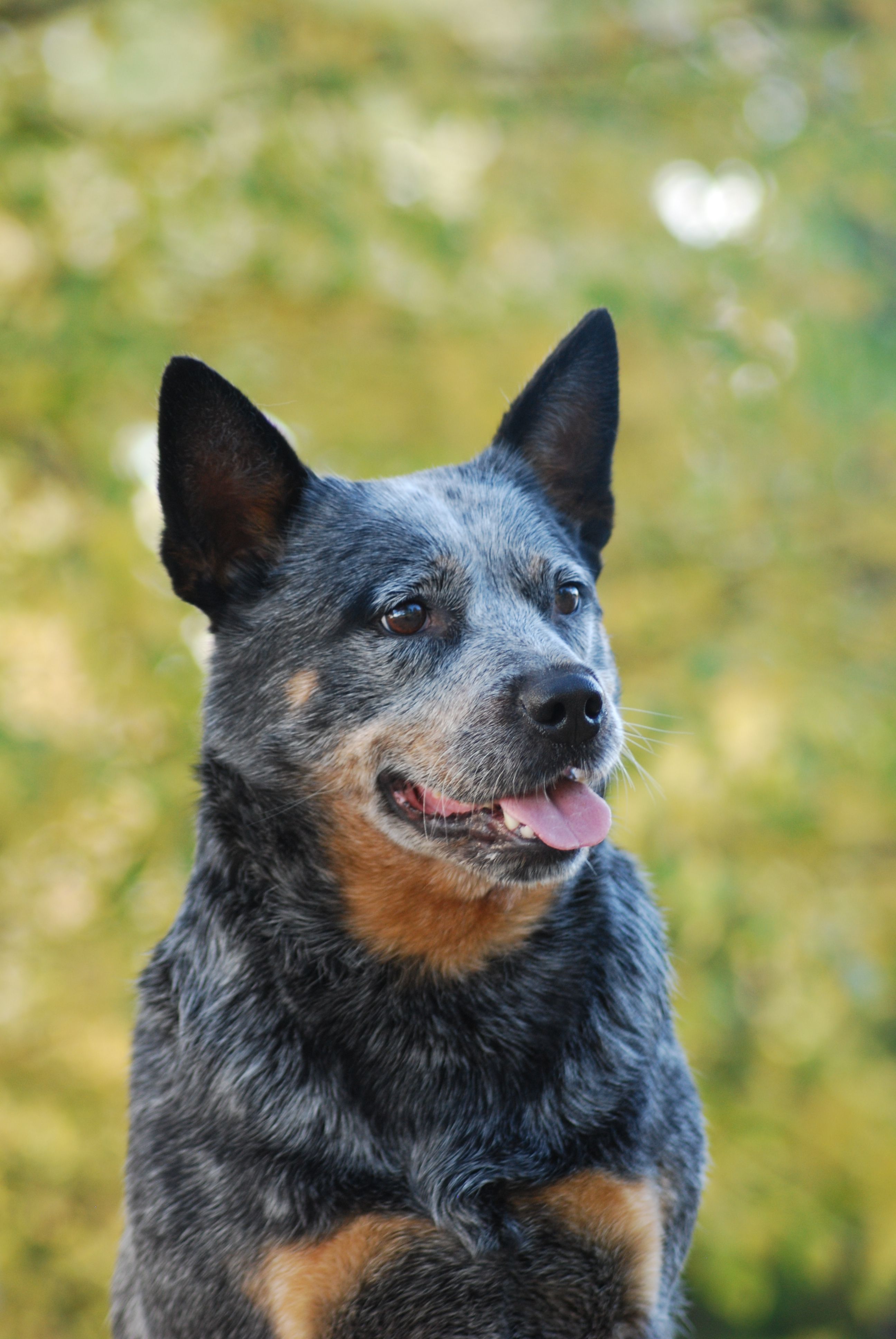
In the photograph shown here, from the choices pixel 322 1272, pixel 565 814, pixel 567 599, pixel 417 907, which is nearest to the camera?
pixel 322 1272

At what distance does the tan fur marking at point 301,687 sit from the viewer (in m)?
2.60

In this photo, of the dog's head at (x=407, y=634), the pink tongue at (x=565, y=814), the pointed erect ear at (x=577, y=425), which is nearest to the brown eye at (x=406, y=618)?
the dog's head at (x=407, y=634)

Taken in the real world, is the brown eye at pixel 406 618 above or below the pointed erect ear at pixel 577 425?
below

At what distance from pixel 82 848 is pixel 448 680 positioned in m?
2.98

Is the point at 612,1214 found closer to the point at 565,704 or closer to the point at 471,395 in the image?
the point at 565,704

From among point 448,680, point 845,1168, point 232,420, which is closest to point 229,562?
point 232,420

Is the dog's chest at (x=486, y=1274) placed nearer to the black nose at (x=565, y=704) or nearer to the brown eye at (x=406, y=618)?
the black nose at (x=565, y=704)

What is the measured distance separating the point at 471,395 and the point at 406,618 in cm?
277

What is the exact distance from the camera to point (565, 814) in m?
2.42

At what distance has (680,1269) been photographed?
8.51ft

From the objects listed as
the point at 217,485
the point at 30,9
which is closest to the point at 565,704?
the point at 217,485

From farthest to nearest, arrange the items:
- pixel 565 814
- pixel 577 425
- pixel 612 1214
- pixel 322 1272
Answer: pixel 577 425
pixel 565 814
pixel 612 1214
pixel 322 1272

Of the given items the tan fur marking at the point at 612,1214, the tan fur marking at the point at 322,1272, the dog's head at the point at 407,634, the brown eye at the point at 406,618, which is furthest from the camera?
the brown eye at the point at 406,618

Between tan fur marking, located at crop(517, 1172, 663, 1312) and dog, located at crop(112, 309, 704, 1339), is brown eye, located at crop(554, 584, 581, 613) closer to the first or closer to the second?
dog, located at crop(112, 309, 704, 1339)
